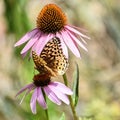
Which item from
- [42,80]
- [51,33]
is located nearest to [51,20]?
[51,33]

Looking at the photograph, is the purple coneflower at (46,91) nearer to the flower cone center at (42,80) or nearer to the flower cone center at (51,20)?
the flower cone center at (42,80)

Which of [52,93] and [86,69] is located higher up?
[52,93]

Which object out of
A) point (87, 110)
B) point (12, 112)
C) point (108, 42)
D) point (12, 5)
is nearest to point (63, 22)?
point (12, 5)

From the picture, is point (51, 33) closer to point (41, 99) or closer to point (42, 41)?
point (42, 41)

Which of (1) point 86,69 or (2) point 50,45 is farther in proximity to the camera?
(1) point 86,69

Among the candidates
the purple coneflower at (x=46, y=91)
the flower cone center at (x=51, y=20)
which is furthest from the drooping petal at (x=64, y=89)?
the flower cone center at (x=51, y=20)

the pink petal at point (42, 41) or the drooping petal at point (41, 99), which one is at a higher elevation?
the pink petal at point (42, 41)

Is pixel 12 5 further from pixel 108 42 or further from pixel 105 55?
pixel 105 55
